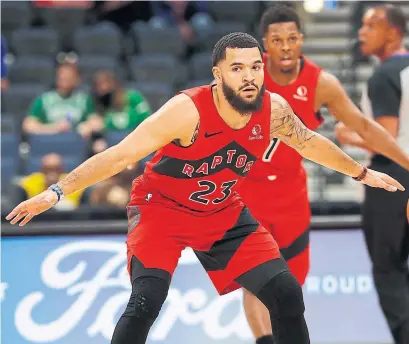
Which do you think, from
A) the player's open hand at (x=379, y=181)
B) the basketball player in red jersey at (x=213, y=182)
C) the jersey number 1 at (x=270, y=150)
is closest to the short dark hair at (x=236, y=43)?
the basketball player in red jersey at (x=213, y=182)

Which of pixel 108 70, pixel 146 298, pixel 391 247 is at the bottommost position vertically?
pixel 391 247

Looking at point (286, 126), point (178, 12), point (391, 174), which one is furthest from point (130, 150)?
point (178, 12)

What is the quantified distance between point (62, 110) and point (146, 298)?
5.57 m

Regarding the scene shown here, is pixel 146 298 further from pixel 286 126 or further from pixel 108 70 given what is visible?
pixel 108 70

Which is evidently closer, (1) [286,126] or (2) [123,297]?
(1) [286,126]

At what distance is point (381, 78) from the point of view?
567 cm

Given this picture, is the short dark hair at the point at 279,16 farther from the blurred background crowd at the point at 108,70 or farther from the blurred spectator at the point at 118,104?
the blurred spectator at the point at 118,104

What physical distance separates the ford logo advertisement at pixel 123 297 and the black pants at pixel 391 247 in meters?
0.69

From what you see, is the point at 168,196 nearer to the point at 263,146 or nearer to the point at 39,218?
the point at 263,146

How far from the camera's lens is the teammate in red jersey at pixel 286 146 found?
17.3 ft

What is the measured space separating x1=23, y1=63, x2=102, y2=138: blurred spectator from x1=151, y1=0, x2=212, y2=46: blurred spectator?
2.13 m

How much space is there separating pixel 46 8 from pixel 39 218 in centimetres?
542

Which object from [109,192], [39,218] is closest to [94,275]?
[39,218]

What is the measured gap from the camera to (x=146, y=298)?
4.17 meters
